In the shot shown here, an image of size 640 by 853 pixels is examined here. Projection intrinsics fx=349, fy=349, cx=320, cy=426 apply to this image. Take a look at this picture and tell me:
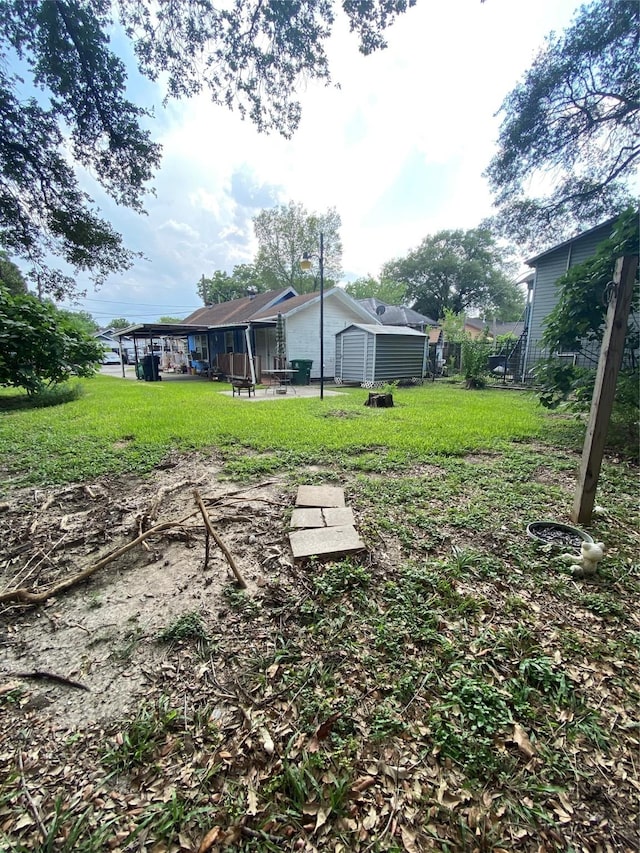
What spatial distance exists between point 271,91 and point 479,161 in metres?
8.97

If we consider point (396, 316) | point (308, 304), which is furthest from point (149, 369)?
point (396, 316)

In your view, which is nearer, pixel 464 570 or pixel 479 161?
pixel 464 570

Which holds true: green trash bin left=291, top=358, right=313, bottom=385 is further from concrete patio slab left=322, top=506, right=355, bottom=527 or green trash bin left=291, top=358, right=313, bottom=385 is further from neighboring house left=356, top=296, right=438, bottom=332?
concrete patio slab left=322, top=506, right=355, bottom=527

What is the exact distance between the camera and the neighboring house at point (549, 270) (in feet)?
36.5

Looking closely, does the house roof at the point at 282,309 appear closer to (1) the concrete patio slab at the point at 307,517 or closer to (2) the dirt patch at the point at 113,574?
(2) the dirt patch at the point at 113,574

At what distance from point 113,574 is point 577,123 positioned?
569 inches

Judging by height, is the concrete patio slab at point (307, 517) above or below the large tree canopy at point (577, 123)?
below

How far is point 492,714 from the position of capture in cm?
143

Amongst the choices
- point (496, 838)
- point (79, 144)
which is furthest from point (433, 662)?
point (79, 144)

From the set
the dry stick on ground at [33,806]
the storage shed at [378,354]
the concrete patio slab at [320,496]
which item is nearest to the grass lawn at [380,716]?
the dry stick on ground at [33,806]

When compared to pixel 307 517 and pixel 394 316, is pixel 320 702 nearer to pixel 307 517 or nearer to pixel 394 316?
pixel 307 517

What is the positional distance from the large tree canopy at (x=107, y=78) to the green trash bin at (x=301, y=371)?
28.1ft

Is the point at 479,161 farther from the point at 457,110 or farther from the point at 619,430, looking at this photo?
the point at 619,430

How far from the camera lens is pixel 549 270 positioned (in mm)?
12578
